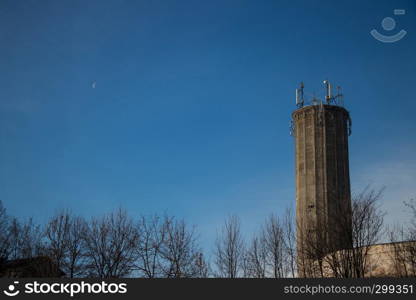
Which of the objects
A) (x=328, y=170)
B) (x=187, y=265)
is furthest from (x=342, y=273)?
(x=328, y=170)

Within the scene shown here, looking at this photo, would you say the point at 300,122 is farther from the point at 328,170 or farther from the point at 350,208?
the point at 350,208

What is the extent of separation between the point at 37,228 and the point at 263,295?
2757cm

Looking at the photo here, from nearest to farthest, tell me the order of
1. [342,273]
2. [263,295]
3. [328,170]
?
[263,295] → [342,273] → [328,170]

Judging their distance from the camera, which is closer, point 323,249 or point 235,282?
point 235,282

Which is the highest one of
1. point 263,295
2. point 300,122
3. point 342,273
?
point 300,122

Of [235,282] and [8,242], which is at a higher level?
[8,242]

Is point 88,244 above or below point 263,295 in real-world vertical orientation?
above

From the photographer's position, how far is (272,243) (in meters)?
39.8

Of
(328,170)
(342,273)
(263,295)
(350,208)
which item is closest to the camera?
(263,295)

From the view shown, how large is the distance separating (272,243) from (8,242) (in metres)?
19.5

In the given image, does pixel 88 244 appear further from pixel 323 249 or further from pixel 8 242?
pixel 323 249

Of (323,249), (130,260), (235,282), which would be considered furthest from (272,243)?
(235,282)

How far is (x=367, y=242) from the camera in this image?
33562mm

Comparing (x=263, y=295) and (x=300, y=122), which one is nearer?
(x=263, y=295)
